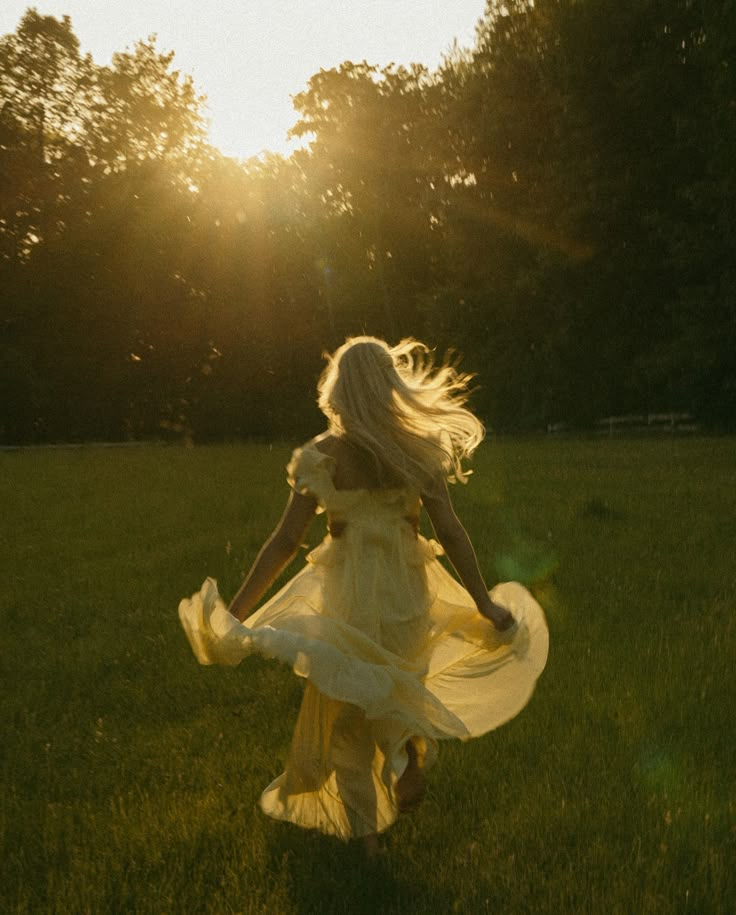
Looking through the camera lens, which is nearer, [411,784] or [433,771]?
[411,784]

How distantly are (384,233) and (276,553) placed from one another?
46588 millimetres

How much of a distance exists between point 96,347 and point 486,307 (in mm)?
16778

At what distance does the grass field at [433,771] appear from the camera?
422cm

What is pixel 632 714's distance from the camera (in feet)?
20.1

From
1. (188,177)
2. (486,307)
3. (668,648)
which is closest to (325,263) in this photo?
(188,177)

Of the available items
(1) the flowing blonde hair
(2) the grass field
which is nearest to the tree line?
(2) the grass field

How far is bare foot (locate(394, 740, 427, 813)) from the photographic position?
4555 millimetres

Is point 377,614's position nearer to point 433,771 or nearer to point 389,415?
point 389,415

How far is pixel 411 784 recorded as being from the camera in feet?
15.0

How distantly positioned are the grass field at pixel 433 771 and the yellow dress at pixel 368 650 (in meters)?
0.33

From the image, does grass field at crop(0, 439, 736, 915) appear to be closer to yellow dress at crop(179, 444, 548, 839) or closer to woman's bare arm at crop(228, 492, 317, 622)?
yellow dress at crop(179, 444, 548, 839)

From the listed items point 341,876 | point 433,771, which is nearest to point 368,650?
point 341,876

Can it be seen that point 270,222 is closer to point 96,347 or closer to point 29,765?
point 96,347

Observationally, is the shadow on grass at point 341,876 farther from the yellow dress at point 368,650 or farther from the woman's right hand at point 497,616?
the woman's right hand at point 497,616
